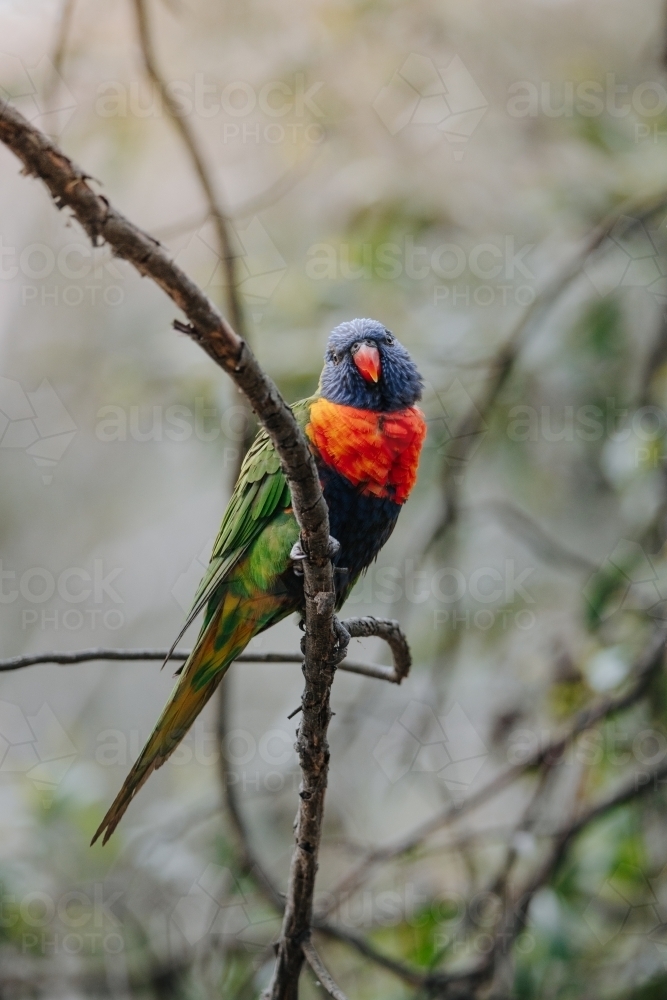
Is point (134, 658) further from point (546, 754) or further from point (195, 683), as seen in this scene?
point (546, 754)

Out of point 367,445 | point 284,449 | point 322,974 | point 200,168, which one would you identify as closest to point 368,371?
point 367,445

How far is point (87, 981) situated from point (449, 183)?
4205mm

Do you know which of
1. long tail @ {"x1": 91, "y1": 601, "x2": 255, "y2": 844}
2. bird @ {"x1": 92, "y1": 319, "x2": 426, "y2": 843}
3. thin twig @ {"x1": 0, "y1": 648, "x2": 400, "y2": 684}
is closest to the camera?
thin twig @ {"x1": 0, "y1": 648, "x2": 400, "y2": 684}

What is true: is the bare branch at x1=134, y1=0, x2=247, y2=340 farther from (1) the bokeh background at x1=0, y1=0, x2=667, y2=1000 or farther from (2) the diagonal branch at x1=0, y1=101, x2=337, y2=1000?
(2) the diagonal branch at x1=0, y1=101, x2=337, y2=1000

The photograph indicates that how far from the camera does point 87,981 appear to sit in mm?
3662

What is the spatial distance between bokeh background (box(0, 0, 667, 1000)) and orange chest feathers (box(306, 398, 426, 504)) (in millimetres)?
706

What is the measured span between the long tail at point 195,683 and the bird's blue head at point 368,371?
755 millimetres

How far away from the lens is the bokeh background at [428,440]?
3.23 meters

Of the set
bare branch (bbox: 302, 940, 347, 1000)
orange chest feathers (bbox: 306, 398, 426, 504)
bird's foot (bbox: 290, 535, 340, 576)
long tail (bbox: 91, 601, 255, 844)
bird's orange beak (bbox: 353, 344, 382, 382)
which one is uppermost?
bird's orange beak (bbox: 353, 344, 382, 382)

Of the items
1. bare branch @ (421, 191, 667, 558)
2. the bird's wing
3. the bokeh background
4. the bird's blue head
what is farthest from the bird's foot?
bare branch @ (421, 191, 667, 558)

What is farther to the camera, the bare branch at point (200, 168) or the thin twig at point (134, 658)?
the bare branch at point (200, 168)

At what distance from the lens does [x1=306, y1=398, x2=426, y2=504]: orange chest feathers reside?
2447 mm

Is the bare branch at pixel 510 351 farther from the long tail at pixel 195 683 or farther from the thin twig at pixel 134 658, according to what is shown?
the long tail at pixel 195 683

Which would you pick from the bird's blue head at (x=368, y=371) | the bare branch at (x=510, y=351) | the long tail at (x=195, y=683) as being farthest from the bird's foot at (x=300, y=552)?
the bare branch at (x=510, y=351)
